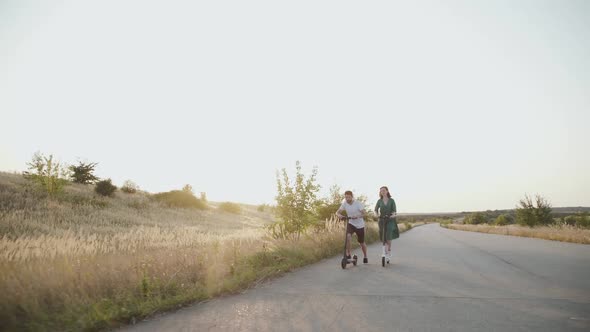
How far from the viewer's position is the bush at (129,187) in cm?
4466

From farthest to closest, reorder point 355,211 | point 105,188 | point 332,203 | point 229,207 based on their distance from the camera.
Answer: point 229,207, point 105,188, point 332,203, point 355,211

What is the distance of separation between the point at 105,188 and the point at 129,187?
34.4 feet

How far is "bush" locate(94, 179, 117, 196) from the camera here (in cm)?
3547

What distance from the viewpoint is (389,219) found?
10.9m

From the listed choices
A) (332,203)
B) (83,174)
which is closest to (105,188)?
(83,174)

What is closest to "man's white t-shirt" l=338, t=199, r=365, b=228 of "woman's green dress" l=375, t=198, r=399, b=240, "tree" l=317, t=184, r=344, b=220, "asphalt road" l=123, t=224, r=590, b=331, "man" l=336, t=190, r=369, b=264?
"man" l=336, t=190, r=369, b=264

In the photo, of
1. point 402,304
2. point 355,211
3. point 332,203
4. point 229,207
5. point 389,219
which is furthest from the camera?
point 229,207

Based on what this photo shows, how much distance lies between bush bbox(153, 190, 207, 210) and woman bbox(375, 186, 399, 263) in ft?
120

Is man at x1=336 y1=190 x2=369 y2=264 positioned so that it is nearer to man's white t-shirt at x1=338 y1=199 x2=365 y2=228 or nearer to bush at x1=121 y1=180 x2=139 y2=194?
man's white t-shirt at x1=338 y1=199 x2=365 y2=228

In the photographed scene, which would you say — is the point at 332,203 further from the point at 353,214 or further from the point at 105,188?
the point at 105,188

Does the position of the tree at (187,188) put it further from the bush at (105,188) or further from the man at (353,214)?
the man at (353,214)

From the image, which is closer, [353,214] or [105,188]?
[353,214]

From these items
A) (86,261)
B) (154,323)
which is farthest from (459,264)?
(86,261)

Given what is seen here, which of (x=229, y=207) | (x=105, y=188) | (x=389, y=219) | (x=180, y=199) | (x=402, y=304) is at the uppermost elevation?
(x=105, y=188)
